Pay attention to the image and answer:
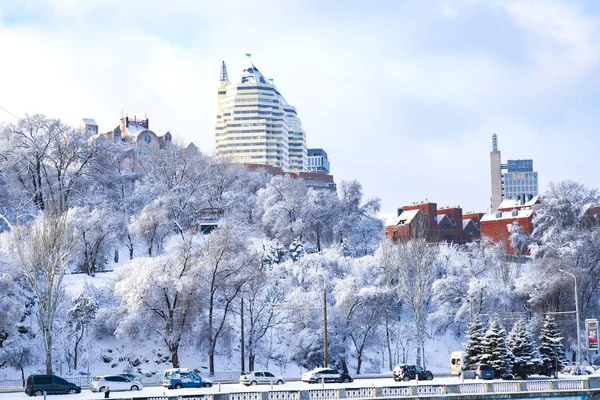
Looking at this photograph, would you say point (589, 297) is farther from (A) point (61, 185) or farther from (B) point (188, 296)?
(A) point (61, 185)

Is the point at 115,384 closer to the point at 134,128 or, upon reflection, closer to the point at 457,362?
the point at 457,362

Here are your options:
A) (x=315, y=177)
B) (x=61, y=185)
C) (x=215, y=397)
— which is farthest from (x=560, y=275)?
(x=315, y=177)

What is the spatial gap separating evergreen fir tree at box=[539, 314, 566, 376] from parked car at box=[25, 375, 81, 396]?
109 feet

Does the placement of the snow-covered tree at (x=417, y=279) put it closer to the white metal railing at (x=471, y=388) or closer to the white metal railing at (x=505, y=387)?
the white metal railing at (x=505, y=387)

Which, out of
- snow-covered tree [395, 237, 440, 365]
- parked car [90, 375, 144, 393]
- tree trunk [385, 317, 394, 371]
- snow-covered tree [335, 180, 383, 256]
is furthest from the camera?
snow-covered tree [335, 180, 383, 256]

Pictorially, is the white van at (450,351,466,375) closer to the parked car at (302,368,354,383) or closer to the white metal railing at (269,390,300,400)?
the parked car at (302,368,354,383)

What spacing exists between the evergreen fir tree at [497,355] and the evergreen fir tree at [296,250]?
35.5 metres

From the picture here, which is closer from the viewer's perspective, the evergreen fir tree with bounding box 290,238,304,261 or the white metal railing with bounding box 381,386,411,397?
the white metal railing with bounding box 381,386,411,397

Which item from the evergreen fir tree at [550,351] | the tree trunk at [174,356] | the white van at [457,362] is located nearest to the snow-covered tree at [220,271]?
the tree trunk at [174,356]

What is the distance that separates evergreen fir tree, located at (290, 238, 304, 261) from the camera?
94.4 meters

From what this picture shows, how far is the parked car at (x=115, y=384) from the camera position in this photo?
5209 centimetres

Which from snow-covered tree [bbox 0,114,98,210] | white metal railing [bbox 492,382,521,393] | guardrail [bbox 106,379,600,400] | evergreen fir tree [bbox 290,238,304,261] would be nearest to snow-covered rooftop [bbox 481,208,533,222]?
evergreen fir tree [bbox 290,238,304,261]

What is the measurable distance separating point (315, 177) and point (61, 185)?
108m

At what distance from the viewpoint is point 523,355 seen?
6091 centimetres
